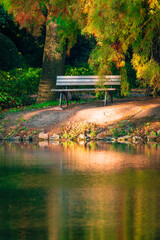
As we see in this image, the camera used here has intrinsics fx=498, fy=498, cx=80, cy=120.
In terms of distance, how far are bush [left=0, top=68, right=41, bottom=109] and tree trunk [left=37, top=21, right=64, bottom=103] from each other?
31.6 inches

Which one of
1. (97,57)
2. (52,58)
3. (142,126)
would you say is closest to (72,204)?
(142,126)

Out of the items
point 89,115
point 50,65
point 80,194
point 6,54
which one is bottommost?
point 80,194

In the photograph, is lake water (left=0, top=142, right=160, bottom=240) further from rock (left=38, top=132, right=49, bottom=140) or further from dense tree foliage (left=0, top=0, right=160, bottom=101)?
dense tree foliage (left=0, top=0, right=160, bottom=101)

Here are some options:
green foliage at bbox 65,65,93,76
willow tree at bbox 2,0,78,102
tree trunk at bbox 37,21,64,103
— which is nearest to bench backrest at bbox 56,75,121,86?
willow tree at bbox 2,0,78,102

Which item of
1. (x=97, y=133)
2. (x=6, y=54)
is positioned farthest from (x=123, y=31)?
(x=6, y=54)

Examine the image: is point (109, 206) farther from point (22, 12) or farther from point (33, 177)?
point (22, 12)

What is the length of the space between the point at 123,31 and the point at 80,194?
10.1 meters

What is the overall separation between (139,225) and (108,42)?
12474mm

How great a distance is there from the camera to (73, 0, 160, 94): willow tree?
15688 mm

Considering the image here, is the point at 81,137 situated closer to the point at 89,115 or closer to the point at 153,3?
the point at 89,115

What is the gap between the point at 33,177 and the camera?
28.3 feet

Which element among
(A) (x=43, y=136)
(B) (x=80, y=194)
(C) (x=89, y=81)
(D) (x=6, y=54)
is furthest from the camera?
(D) (x=6, y=54)

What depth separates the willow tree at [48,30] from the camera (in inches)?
765

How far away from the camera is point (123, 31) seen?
16391 mm
